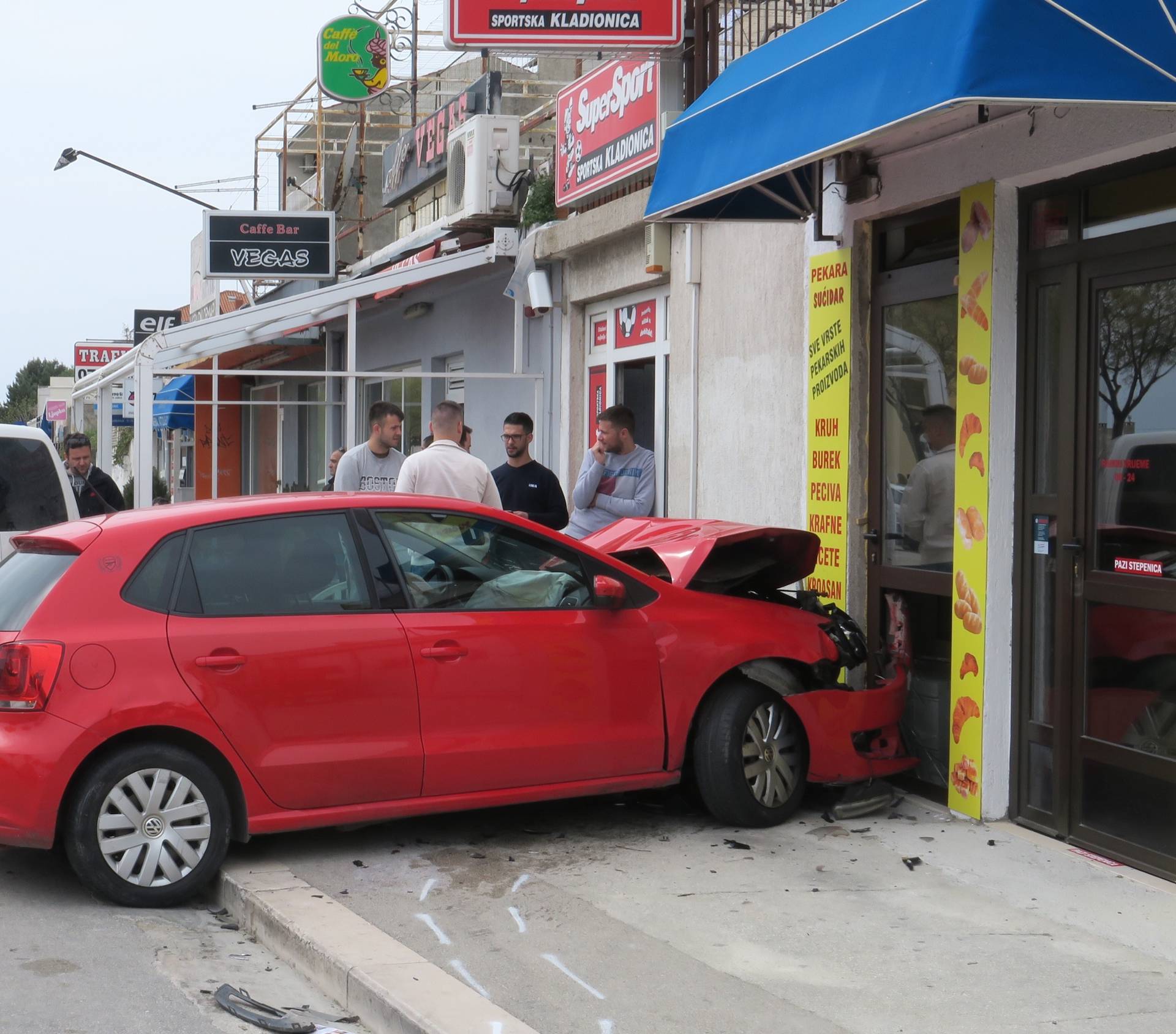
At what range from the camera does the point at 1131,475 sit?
19.9 ft

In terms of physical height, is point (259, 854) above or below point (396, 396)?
below

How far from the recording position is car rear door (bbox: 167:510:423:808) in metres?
5.86

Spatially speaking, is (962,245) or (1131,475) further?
(962,245)

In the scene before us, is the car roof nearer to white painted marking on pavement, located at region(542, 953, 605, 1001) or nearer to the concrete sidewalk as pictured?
the concrete sidewalk

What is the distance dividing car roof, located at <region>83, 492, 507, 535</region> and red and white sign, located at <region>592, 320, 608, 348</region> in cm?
600

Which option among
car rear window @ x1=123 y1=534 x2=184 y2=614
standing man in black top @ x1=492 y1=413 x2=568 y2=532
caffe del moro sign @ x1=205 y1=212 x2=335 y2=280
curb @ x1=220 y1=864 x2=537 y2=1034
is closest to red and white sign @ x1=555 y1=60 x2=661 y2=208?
standing man in black top @ x1=492 y1=413 x2=568 y2=532

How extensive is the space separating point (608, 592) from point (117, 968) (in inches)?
98.4

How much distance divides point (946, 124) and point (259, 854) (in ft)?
14.8

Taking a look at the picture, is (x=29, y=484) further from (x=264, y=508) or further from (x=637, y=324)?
(x=637, y=324)

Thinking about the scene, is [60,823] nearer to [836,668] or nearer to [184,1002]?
[184,1002]

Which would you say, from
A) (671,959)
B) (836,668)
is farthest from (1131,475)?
(671,959)

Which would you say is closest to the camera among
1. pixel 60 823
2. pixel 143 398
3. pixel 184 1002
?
pixel 184 1002

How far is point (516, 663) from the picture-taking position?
636 centimetres

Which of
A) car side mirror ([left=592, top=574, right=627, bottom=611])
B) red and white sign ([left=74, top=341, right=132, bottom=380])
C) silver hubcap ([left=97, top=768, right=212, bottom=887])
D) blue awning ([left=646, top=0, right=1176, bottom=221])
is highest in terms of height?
red and white sign ([left=74, top=341, right=132, bottom=380])
